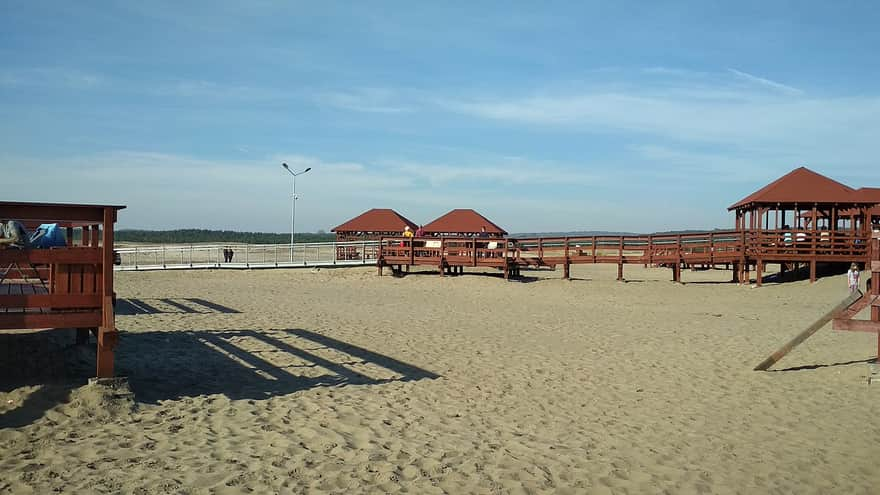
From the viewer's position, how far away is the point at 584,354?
10.2 metres

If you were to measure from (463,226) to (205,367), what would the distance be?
3242 centimetres

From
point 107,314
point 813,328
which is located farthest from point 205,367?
point 813,328

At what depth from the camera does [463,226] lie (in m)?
40.4

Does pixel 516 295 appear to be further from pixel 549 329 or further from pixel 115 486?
pixel 115 486

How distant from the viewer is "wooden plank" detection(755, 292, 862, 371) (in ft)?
27.3

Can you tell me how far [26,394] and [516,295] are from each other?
597 inches

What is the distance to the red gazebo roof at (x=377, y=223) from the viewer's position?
42.6 m

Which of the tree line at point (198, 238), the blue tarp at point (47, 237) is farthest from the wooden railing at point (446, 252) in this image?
the tree line at point (198, 238)

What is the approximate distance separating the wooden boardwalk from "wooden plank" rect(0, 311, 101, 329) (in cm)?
1818

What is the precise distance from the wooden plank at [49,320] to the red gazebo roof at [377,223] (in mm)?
35497

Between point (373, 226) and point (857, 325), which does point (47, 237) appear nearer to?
point (857, 325)

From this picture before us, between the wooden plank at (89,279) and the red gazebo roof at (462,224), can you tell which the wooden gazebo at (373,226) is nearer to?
the red gazebo roof at (462,224)

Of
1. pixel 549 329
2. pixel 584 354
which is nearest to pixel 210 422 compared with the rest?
pixel 584 354

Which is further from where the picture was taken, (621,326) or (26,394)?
(621,326)
